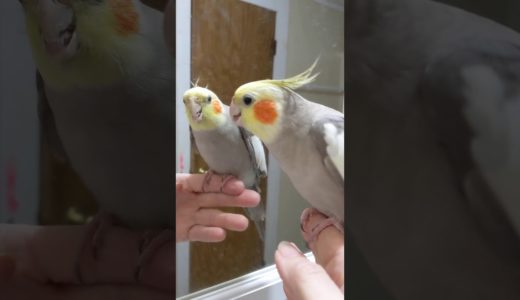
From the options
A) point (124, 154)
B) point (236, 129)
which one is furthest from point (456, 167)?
point (236, 129)

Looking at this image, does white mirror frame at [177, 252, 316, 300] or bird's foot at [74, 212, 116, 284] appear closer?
bird's foot at [74, 212, 116, 284]

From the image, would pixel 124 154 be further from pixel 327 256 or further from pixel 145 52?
pixel 327 256

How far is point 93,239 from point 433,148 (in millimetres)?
292

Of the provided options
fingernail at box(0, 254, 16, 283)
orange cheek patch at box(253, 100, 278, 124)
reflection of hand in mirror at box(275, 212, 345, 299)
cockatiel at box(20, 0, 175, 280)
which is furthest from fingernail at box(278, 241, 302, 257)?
fingernail at box(0, 254, 16, 283)

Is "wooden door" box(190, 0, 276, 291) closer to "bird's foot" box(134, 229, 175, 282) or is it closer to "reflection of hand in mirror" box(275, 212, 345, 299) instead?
"reflection of hand in mirror" box(275, 212, 345, 299)

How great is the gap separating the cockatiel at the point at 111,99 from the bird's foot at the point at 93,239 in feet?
0.03

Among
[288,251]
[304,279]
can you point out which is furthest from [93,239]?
[288,251]

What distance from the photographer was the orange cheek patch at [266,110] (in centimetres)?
86

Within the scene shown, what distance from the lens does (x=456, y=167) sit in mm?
260

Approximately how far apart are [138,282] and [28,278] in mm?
94

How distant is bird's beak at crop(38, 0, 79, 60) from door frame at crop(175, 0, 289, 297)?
34cm

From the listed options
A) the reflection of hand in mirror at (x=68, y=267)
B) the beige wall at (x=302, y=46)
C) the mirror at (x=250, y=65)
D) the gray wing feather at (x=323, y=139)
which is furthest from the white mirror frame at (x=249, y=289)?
the reflection of hand in mirror at (x=68, y=267)

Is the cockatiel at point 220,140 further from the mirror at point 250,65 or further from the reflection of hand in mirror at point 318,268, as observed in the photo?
the reflection of hand in mirror at point 318,268

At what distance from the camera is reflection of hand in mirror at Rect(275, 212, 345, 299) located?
0.51 m
